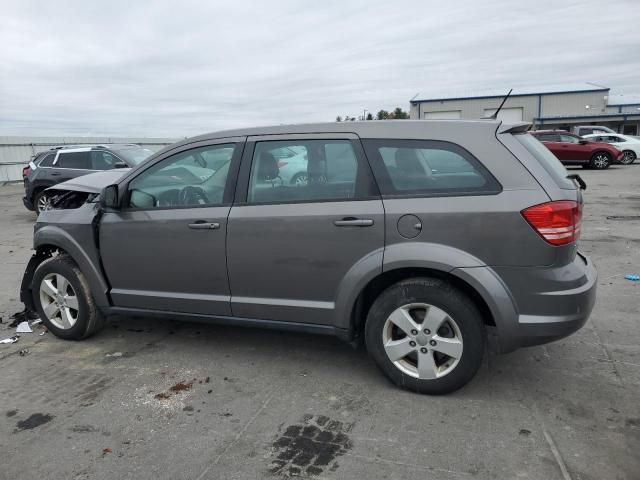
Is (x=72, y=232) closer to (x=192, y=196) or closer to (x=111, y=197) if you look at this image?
(x=111, y=197)

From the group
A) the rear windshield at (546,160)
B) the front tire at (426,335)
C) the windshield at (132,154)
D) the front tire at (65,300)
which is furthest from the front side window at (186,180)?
the windshield at (132,154)

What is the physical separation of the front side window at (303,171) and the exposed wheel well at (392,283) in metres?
0.60

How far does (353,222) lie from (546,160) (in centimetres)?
131

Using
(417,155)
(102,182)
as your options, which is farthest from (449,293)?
(102,182)

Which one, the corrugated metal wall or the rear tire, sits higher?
the corrugated metal wall

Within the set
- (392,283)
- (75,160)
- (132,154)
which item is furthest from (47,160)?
(392,283)

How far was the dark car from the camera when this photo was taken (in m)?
12.0

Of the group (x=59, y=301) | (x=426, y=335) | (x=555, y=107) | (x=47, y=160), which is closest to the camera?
(x=426, y=335)

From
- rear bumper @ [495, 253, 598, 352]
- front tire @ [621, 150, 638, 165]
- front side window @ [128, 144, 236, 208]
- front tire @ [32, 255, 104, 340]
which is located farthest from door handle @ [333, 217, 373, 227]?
front tire @ [621, 150, 638, 165]

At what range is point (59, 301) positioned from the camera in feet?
14.9

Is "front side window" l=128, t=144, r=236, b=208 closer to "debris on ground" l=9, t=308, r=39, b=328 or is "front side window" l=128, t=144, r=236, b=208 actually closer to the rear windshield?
"debris on ground" l=9, t=308, r=39, b=328

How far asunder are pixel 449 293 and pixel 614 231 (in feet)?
22.3

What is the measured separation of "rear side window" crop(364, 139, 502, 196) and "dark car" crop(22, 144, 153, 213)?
965cm

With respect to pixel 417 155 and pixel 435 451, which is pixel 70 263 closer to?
pixel 417 155
